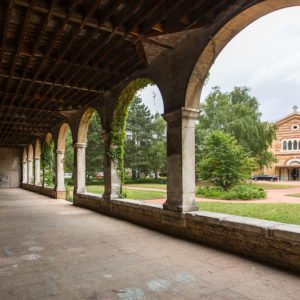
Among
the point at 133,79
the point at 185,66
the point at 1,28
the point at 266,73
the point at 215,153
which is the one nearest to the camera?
the point at 1,28

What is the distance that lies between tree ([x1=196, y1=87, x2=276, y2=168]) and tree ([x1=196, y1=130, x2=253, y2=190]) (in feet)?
15.2

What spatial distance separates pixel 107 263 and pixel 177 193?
6.39ft

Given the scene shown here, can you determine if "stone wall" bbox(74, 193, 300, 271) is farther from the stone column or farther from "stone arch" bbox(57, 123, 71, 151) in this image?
the stone column

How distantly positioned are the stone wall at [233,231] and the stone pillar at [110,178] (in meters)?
1.47

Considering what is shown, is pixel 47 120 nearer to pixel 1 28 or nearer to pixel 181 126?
pixel 1 28

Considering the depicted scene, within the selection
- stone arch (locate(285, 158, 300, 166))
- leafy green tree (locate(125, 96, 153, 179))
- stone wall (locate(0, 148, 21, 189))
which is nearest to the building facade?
stone arch (locate(285, 158, 300, 166))

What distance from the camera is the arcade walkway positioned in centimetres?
270

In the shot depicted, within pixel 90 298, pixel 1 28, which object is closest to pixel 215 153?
pixel 1 28

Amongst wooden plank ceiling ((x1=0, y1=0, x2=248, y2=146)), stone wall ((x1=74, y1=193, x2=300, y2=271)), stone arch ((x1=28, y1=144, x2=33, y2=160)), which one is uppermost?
wooden plank ceiling ((x1=0, y1=0, x2=248, y2=146))

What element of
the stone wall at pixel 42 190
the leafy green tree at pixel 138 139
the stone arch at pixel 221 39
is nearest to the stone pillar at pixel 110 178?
the stone arch at pixel 221 39

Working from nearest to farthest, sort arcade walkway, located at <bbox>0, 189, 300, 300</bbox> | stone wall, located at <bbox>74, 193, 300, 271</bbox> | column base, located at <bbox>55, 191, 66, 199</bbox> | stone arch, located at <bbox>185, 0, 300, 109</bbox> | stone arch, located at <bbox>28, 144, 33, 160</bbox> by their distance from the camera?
arcade walkway, located at <bbox>0, 189, 300, 300</bbox>
stone wall, located at <bbox>74, 193, 300, 271</bbox>
stone arch, located at <bbox>185, 0, 300, 109</bbox>
column base, located at <bbox>55, 191, 66, 199</bbox>
stone arch, located at <bbox>28, 144, 33, 160</bbox>

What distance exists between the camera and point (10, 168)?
22.5m

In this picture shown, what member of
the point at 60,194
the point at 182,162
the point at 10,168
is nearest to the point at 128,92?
the point at 182,162

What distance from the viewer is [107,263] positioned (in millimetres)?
3570
